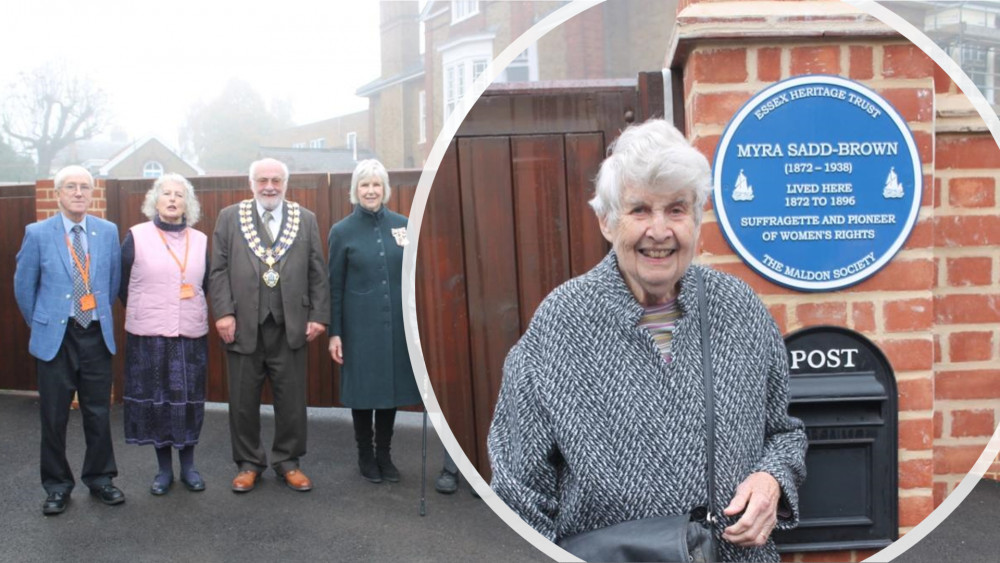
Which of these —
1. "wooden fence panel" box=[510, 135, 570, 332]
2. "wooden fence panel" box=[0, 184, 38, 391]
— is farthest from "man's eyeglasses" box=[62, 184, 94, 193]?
"wooden fence panel" box=[510, 135, 570, 332]

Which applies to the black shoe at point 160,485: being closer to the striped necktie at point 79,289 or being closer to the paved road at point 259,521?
the paved road at point 259,521

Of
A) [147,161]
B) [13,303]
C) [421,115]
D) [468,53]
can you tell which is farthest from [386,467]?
[147,161]

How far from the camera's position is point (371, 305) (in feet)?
16.8

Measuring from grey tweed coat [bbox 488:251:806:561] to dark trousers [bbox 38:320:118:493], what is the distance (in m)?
3.81

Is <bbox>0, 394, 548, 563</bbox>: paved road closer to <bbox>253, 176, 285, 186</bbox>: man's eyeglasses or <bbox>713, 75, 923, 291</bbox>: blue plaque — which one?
<bbox>253, 176, 285, 186</bbox>: man's eyeglasses

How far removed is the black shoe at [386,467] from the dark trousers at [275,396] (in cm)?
46

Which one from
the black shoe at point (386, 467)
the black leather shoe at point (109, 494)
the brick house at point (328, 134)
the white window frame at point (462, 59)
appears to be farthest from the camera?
the brick house at point (328, 134)

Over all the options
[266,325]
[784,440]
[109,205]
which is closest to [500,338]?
[784,440]

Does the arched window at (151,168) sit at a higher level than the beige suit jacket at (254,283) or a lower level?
higher

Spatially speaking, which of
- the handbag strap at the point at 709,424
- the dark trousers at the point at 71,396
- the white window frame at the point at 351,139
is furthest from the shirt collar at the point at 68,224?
the white window frame at the point at 351,139

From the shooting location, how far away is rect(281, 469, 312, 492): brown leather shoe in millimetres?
5246

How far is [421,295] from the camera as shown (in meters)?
2.14

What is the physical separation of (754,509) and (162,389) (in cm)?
416

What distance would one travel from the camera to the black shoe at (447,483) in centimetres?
515
